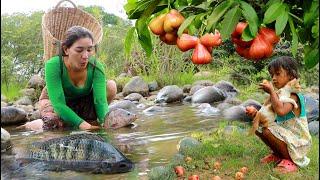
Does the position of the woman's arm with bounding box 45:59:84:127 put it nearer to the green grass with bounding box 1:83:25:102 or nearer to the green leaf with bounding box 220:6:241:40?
the green grass with bounding box 1:83:25:102

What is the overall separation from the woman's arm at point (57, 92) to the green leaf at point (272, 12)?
3.18 m

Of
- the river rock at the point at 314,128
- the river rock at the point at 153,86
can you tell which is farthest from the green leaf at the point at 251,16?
the river rock at the point at 153,86

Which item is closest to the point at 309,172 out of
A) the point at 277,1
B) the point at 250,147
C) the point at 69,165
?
the point at 250,147

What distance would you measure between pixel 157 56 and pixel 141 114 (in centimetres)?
310

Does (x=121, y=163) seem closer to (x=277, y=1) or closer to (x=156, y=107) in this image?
(x=277, y=1)

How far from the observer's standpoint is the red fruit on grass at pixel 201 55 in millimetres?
1419

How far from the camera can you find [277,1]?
137 centimetres

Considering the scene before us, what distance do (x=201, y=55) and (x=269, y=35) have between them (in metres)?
0.18

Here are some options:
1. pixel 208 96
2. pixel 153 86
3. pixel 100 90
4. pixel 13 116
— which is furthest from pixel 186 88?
pixel 100 90

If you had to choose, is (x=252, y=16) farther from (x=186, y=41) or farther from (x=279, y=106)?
(x=279, y=106)

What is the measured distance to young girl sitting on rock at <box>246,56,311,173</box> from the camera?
3.44 meters

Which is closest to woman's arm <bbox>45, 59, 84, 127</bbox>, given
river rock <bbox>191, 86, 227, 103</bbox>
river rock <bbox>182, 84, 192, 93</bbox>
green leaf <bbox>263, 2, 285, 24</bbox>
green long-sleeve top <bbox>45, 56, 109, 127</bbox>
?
green long-sleeve top <bbox>45, 56, 109, 127</bbox>

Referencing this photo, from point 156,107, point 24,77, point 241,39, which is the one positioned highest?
point 241,39

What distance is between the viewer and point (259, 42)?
136 cm
